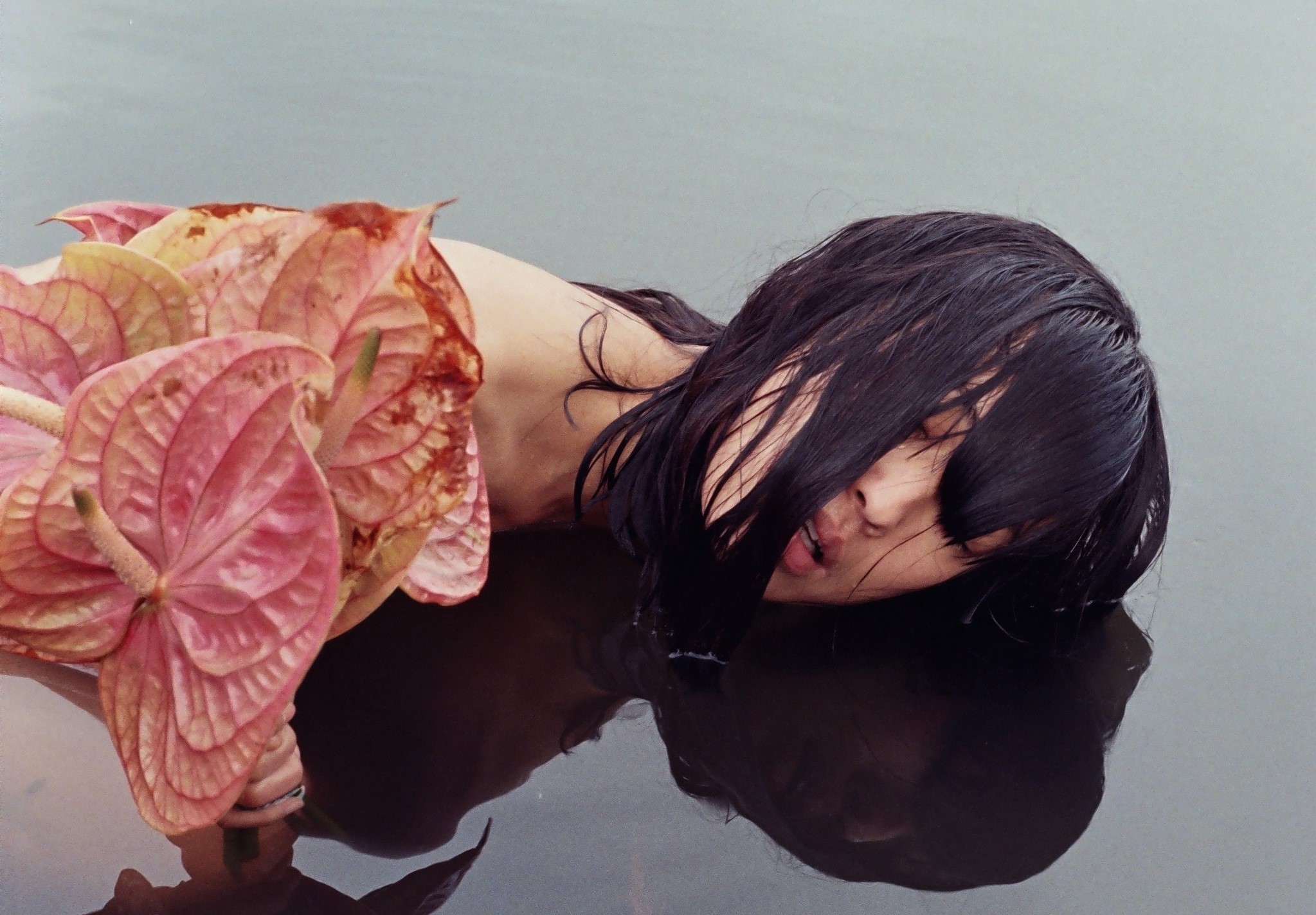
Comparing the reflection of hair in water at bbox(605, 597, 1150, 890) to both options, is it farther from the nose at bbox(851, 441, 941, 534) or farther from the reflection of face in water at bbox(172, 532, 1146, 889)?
the nose at bbox(851, 441, 941, 534)

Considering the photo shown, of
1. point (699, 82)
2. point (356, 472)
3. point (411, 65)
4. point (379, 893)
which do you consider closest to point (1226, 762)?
point (379, 893)

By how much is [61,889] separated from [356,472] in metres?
0.34

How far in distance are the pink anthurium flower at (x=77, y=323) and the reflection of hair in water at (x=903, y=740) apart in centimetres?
41

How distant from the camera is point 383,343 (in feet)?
1.06

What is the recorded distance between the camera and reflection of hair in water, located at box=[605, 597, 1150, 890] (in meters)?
0.64

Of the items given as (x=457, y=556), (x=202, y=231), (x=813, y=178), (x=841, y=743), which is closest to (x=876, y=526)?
(x=841, y=743)

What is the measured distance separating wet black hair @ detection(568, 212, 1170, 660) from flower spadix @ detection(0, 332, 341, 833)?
13.8 inches

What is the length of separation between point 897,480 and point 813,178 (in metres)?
0.66

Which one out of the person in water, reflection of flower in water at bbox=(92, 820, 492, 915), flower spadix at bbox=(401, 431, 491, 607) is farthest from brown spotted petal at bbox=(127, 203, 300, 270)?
reflection of flower in water at bbox=(92, 820, 492, 915)

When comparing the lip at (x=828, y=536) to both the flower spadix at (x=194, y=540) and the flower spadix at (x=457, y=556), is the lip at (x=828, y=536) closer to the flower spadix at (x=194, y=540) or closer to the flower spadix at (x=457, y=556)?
the flower spadix at (x=457, y=556)

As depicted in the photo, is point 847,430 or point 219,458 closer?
point 219,458

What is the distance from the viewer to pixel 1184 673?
0.78 m

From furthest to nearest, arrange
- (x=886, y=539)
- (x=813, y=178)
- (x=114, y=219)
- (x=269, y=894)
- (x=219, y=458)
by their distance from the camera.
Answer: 1. (x=813, y=178)
2. (x=886, y=539)
3. (x=269, y=894)
4. (x=114, y=219)
5. (x=219, y=458)

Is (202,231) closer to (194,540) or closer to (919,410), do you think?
(194,540)
